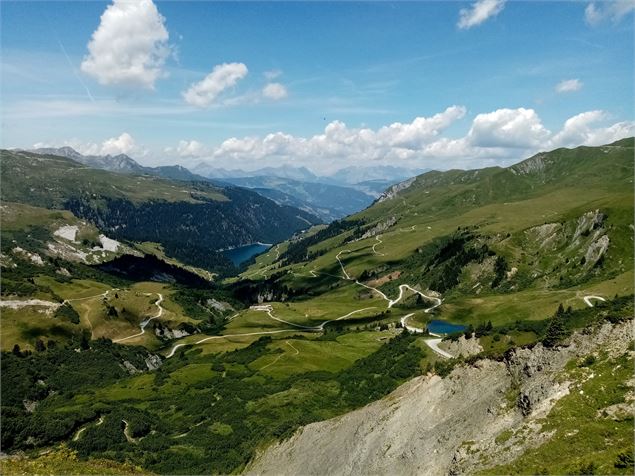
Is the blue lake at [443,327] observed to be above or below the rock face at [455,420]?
below

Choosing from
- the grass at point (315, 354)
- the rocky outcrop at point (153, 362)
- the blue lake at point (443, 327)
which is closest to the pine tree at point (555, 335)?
the grass at point (315, 354)

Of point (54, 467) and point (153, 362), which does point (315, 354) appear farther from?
point (54, 467)

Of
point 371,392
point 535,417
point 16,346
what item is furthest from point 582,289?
point 16,346

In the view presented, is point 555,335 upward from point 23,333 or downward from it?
upward

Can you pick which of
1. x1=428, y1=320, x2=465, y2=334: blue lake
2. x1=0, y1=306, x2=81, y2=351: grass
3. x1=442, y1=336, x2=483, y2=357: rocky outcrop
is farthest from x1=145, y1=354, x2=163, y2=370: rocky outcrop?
x1=442, y1=336, x2=483, y2=357: rocky outcrop

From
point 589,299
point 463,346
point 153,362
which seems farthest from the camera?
point 153,362

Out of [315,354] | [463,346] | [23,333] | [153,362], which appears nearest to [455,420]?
[463,346]

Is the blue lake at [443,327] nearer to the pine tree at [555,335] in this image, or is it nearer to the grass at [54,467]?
the pine tree at [555,335]

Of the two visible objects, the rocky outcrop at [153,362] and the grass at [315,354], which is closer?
the grass at [315,354]
